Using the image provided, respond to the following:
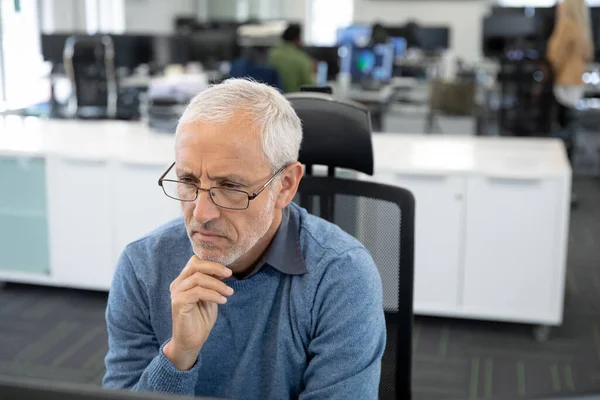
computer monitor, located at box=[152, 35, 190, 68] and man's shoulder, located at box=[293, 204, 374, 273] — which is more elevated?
computer monitor, located at box=[152, 35, 190, 68]

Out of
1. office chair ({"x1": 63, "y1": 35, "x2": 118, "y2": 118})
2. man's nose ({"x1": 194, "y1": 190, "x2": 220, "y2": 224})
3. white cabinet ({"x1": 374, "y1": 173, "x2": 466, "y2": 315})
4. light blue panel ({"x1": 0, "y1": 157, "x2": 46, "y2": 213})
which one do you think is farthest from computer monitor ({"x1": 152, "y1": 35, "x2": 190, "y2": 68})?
man's nose ({"x1": 194, "y1": 190, "x2": 220, "y2": 224})

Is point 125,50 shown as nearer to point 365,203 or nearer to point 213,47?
point 213,47

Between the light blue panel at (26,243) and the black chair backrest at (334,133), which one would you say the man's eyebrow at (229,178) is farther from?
the light blue panel at (26,243)

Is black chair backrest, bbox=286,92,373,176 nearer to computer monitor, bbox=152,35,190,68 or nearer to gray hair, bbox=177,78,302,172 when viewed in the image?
gray hair, bbox=177,78,302,172

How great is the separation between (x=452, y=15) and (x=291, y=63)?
6057 mm

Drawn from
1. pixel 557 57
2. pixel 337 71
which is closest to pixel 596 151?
pixel 557 57

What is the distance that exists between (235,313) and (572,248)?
380 cm

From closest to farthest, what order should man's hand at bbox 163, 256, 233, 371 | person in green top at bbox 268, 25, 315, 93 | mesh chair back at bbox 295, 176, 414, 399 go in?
man's hand at bbox 163, 256, 233, 371 < mesh chair back at bbox 295, 176, 414, 399 < person in green top at bbox 268, 25, 315, 93

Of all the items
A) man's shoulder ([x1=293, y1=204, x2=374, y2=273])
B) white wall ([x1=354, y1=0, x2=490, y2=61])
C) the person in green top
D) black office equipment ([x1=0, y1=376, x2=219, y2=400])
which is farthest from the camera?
white wall ([x1=354, y1=0, x2=490, y2=61])

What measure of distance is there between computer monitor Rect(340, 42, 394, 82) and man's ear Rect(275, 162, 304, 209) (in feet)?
18.7

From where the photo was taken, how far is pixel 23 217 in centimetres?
387

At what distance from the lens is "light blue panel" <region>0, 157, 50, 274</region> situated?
381cm

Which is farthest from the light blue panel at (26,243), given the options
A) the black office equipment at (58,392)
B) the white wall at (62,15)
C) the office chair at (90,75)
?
the white wall at (62,15)

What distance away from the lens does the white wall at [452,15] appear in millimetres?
11305
